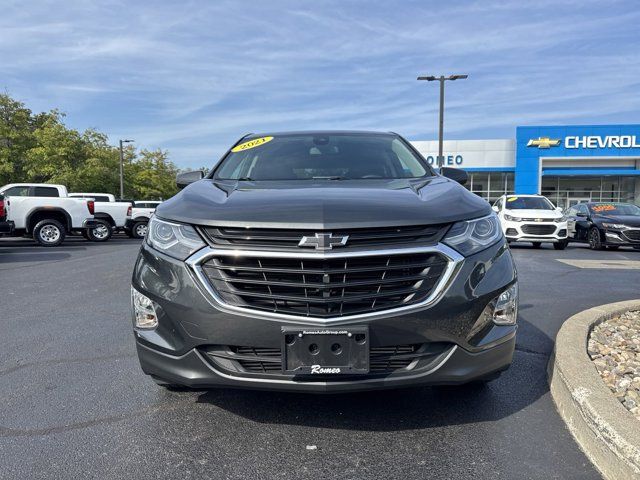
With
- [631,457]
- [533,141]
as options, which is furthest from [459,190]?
[533,141]

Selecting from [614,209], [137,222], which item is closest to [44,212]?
[137,222]

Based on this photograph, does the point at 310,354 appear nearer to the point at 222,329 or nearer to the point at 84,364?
the point at 222,329

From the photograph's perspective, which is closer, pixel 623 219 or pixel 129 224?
pixel 623 219

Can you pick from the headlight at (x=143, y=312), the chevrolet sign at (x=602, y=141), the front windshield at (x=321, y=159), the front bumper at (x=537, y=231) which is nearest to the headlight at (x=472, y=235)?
the front windshield at (x=321, y=159)

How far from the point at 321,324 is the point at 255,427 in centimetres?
79

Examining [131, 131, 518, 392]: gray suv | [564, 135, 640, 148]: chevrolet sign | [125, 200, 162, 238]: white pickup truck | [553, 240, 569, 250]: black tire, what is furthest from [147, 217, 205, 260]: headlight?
[564, 135, 640, 148]: chevrolet sign

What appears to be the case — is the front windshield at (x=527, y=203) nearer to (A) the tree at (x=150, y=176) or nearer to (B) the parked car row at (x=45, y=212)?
(B) the parked car row at (x=45, y=212)

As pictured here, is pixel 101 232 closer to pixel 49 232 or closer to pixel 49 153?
pixel 49 232

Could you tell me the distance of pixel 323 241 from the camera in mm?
2348

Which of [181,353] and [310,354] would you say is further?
[181,353]

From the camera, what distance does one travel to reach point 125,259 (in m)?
11.3

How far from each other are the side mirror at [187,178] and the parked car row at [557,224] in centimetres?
1045

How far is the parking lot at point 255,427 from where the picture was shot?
7.54ft

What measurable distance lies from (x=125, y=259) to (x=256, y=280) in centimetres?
976
